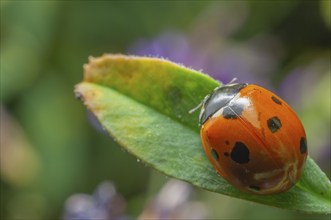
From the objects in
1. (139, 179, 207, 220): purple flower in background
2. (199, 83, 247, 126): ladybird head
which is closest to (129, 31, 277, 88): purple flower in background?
(139, 179, 207, 220): purple flower in background

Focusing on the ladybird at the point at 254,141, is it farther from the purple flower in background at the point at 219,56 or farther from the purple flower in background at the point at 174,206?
the purple flower in background at the point at 219,56

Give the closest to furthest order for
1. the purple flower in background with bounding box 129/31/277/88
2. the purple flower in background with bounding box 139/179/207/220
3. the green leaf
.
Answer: the green leaf, the purple flower in background with bounding box 139/179/207/220, the purple flower in background with bounding box 129/31/277/88

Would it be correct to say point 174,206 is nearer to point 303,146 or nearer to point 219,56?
point 303,146

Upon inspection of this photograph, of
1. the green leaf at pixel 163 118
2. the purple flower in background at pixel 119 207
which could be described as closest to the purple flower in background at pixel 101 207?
the purple flower in background at pixel 119 207

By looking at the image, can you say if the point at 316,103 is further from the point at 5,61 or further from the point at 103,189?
the point at 5,61

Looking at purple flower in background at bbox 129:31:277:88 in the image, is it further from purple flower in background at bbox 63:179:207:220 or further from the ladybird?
the ladybird

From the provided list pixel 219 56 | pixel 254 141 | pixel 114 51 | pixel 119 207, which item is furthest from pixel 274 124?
pixel 114 51

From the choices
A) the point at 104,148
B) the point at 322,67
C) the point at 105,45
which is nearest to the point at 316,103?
the point at 322,67
